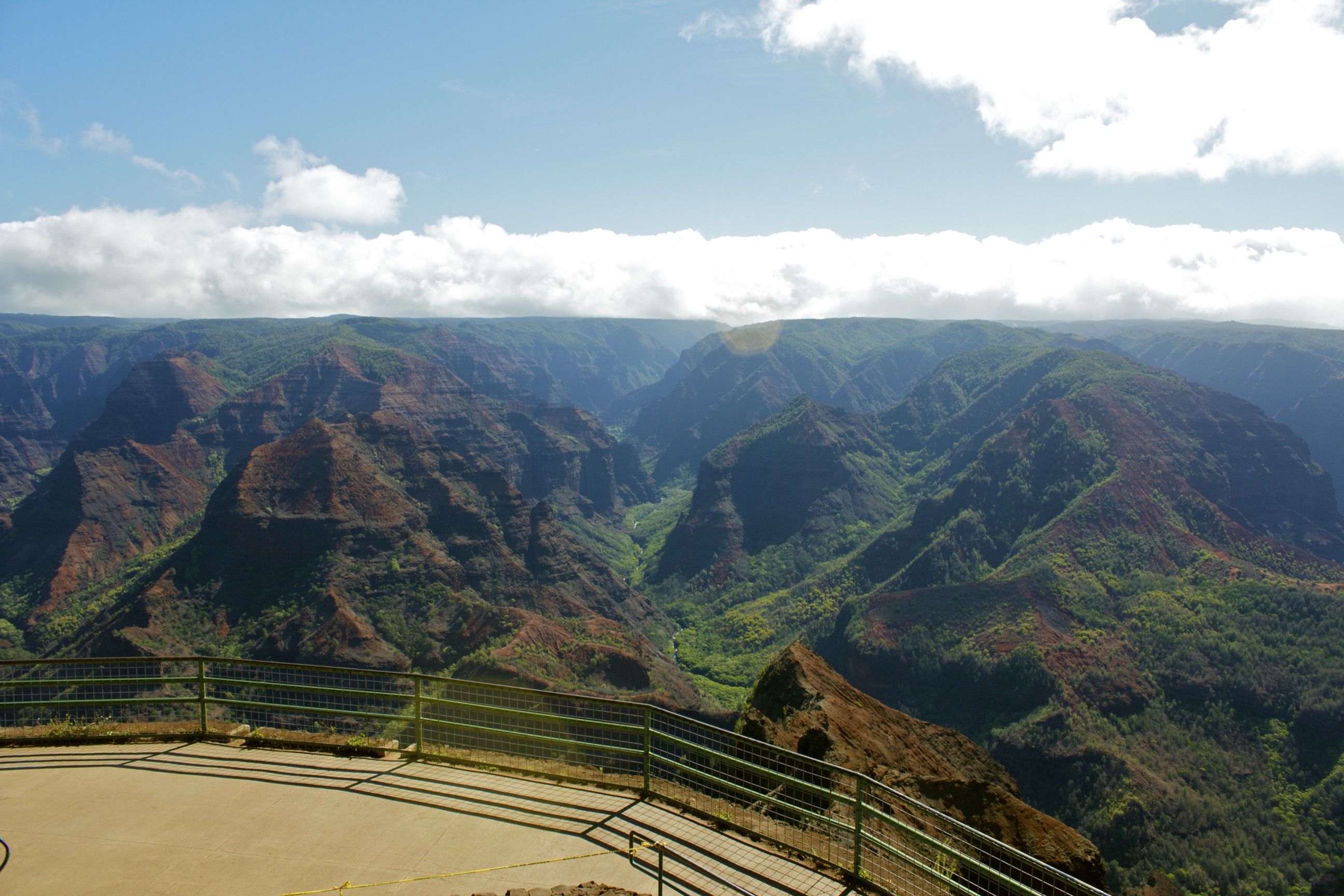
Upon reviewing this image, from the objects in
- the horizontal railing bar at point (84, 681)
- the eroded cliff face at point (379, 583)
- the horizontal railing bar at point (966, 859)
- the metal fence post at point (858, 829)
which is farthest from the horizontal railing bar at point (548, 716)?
the eroded cliff face at point (379, 583)

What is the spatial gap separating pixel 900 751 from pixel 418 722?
46.4 ft

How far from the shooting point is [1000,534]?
427 feet

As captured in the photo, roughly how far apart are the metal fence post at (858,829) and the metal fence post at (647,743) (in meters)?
3.69

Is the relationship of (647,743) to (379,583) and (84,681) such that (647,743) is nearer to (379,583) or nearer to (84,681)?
(84,681)

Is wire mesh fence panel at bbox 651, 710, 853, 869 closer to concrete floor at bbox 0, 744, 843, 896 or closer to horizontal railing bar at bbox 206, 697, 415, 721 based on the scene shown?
concrete floor at bbox 0, 744, 843, 896

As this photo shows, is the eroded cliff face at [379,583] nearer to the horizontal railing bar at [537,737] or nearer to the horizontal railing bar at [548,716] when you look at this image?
the horizontal railing bar at [537,737]

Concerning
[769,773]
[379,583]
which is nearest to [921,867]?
[769,773]

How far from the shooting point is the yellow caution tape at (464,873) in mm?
9852

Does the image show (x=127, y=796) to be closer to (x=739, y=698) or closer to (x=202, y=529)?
(x=202, y=529)

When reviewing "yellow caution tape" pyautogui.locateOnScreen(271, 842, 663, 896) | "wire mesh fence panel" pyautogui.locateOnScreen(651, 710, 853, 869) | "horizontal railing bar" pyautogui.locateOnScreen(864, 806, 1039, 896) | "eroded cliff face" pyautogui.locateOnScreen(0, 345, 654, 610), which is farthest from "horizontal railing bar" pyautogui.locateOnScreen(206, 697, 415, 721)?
"eroded cliff face" pyautogui.locateOnScreen(0, 345, 654, 610)

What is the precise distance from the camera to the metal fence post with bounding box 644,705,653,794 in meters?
12.5

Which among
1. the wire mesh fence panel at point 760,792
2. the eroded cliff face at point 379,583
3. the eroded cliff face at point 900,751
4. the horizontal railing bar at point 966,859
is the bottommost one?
the eroded cliff face at point 379,583

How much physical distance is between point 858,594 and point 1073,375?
95.4 meters

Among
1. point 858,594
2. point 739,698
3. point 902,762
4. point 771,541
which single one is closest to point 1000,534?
point 858,594
